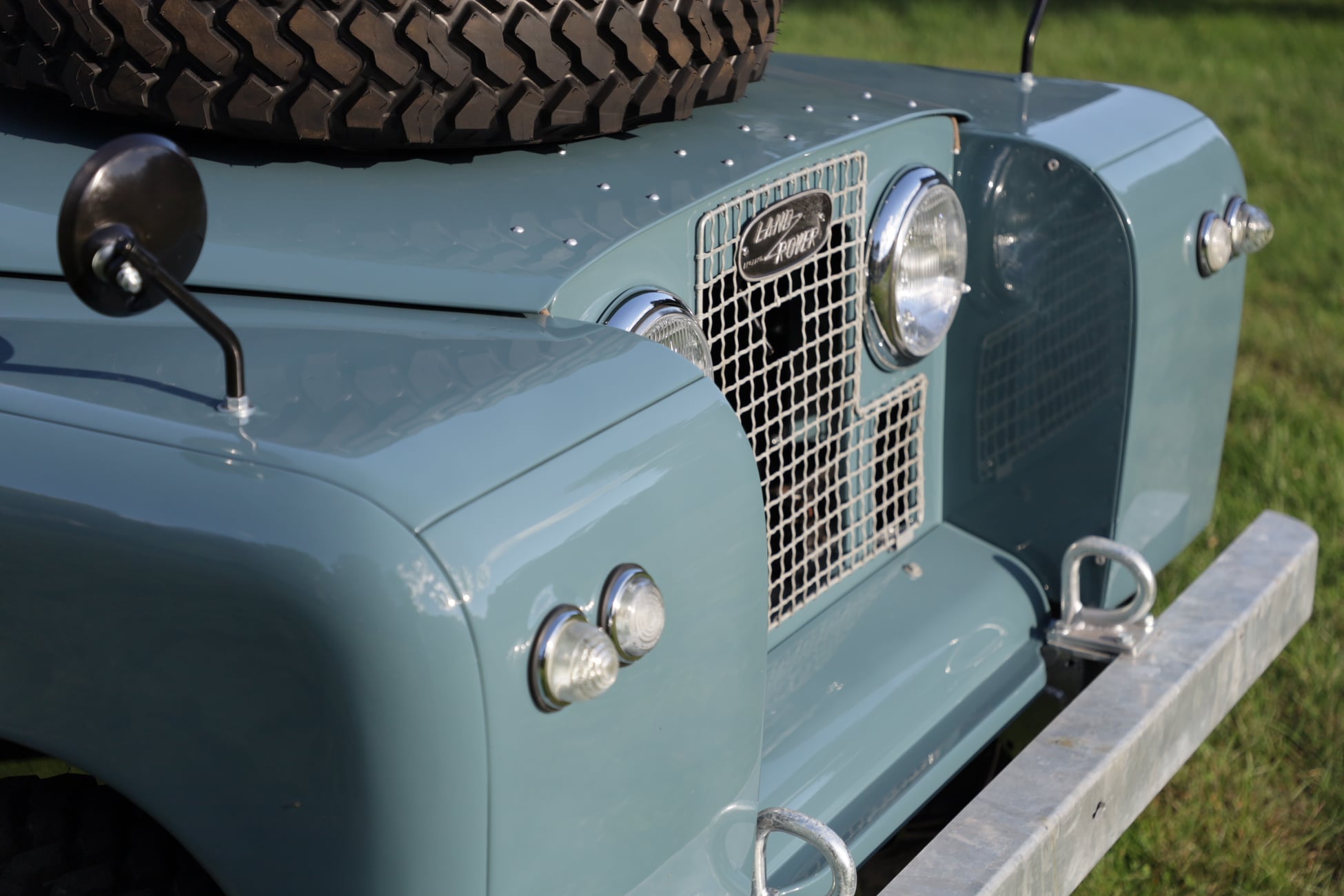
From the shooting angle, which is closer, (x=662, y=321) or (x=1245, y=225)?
(x=662, y=321)

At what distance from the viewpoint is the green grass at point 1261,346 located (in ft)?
7.57

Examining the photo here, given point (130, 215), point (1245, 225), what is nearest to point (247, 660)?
point (130, 215)

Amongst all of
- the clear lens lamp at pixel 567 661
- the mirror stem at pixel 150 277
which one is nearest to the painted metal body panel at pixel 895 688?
the clear lens lamp at pixel 567 661

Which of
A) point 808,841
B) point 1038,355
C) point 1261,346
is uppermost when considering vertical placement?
point 1038,355

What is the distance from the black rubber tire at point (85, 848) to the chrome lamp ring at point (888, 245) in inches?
43.2

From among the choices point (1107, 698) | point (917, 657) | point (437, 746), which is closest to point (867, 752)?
point (917, 657)

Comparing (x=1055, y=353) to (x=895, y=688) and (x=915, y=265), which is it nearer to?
(x=915, y=265)

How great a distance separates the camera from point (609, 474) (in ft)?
3.75

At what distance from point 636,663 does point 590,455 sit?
176 millimetres

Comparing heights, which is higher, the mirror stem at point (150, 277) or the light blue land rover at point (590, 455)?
the mirror stem at point (150, 277)

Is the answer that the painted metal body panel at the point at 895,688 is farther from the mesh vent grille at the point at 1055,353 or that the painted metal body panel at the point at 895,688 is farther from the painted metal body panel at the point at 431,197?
the painted metal body panel at the point at 431,197

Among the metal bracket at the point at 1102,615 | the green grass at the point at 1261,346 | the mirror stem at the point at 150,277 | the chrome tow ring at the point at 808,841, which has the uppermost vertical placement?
the mirror stem at the point at 150,277

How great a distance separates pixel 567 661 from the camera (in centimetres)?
108

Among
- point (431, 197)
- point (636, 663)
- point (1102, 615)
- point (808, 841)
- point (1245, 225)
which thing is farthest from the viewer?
point (1245, 225)
